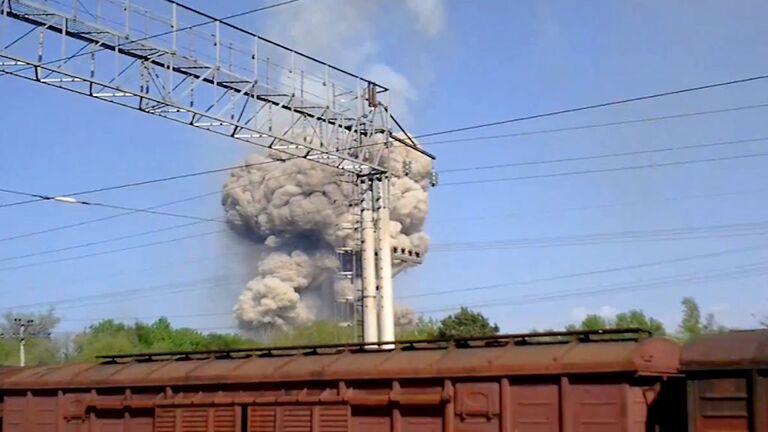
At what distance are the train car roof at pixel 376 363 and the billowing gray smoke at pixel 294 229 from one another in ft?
239

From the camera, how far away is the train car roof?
558 inches

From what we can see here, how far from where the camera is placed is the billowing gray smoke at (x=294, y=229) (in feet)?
320

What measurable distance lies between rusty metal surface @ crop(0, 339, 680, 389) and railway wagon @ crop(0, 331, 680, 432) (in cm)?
2

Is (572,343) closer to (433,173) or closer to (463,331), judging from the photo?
(433,173)

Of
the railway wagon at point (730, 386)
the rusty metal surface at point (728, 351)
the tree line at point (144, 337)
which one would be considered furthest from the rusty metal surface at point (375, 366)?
the tree line at point (144, 337)

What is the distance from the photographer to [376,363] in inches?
643

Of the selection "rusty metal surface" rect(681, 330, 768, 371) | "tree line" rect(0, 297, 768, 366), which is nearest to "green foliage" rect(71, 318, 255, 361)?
"tree line" rect(0, 297, 768, 366)

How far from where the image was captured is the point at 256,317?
105 meters

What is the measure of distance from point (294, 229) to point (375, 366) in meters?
86.8

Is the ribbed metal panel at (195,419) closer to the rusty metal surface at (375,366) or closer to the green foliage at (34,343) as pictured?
the rusty metal surface at (375,366)

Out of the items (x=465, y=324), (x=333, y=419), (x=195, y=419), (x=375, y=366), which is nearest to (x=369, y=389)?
(x=375, y=366)

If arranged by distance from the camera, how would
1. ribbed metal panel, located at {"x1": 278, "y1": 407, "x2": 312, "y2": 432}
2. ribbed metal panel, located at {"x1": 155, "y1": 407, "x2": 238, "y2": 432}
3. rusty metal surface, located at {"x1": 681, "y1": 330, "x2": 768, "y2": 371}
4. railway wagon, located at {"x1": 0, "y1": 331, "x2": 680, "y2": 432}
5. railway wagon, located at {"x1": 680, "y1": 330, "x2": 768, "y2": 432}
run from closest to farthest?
railway wagon, located at {"x1": 680, "y1": 330, "x2": 768, "y2": 432}
rusty metal surface, located at {"x1": 681, "y1": 330, "x2": 768, "y2": 371}
railway wagon, located at {"x1": 0, "y1": 331, "x2": 680, "y2": 432}
ribbed metal panel, located at {"x1": 278, "y1": 407, "x2": 312, "y2": 432}
ribbed metal panel, located at {"x1": 155, "y1": 407, "x2": 238, "y2": 432}

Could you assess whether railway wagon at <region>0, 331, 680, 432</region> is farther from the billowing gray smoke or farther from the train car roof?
the billowing gray smoke

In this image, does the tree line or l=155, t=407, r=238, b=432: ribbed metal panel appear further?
the tree line
